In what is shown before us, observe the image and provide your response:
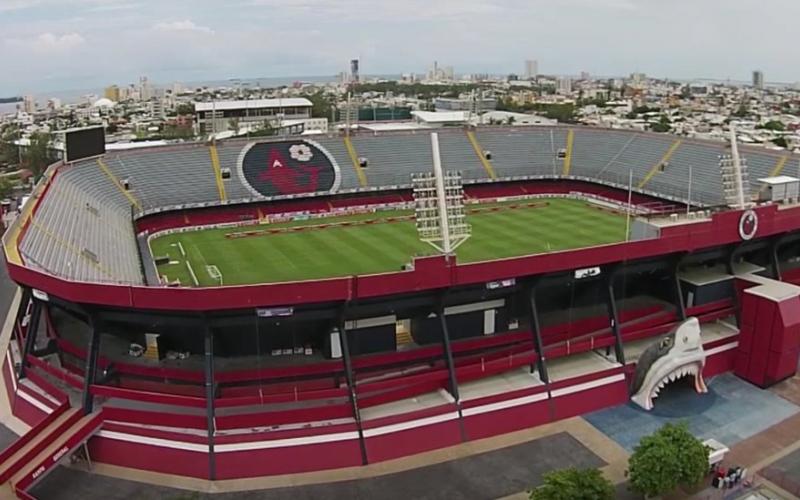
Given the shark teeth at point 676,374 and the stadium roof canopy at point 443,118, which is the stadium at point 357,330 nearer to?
the shark teeth at point 676,374

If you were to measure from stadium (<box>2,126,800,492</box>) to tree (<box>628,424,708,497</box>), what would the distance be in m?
5.74

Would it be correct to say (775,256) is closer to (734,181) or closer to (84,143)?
(734,181)

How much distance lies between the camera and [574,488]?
1886cm

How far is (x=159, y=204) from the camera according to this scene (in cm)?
5041

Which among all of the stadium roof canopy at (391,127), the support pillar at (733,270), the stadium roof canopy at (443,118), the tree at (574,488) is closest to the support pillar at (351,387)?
the tree at (574,488)

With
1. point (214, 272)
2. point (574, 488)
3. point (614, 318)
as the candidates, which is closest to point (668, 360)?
point (614, 318)

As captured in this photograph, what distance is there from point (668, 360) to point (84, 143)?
4311cm

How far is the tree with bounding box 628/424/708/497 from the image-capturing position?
2008 centimetres

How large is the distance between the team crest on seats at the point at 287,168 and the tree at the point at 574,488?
3915 centimetres

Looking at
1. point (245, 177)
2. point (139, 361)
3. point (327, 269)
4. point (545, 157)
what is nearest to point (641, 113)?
point (545, 157)

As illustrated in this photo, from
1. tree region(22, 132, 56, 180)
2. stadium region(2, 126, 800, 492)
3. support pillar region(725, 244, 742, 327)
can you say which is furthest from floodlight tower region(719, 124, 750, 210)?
tree region(22, 132, 56, 180)

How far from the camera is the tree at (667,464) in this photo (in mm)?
20078

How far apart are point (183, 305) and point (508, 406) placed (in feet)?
41.6

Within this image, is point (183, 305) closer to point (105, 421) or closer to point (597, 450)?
point (105, 421)
